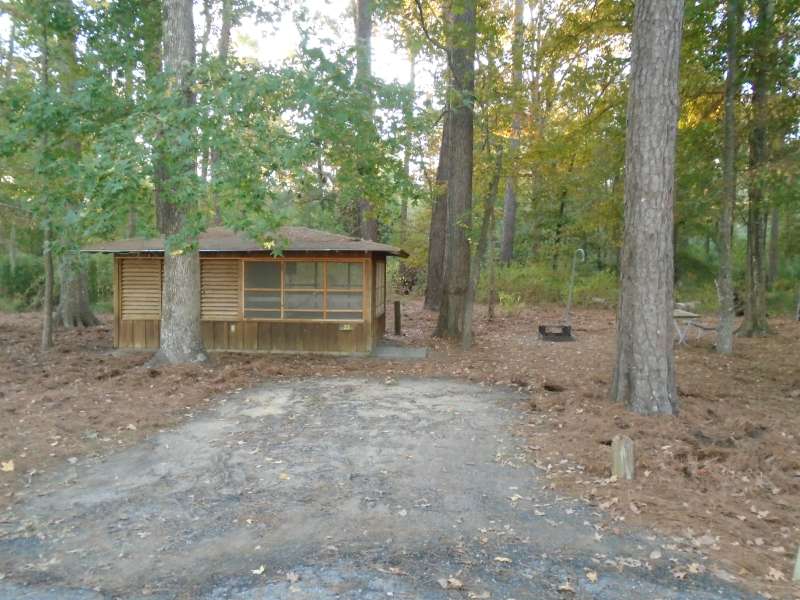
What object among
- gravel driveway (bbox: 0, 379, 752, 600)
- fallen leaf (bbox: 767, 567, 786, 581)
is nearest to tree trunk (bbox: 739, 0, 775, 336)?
gravel driveway (bbox: 0, 379, 752, 600)

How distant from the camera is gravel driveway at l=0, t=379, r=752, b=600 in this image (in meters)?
3.51

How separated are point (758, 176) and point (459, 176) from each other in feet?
17.6

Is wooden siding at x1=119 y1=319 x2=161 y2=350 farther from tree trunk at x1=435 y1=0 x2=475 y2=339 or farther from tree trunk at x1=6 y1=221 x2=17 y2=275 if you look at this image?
tree trunk at x1=6 y1=221 x2=17 y2=275

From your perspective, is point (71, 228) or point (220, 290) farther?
point (220, 290)

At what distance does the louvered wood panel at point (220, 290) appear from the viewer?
39.6 feet

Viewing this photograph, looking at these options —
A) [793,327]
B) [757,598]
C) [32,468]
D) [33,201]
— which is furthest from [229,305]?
[793,327]

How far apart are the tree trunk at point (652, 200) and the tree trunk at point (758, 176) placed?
4.71 metres

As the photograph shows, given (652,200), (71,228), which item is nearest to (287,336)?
(71,228)

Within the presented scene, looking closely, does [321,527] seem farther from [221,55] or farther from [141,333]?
[141,333]

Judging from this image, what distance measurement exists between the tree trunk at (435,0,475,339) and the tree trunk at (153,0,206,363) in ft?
15.1

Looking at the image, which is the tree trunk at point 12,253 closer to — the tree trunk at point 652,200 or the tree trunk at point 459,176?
the tree trunk at point 459,176

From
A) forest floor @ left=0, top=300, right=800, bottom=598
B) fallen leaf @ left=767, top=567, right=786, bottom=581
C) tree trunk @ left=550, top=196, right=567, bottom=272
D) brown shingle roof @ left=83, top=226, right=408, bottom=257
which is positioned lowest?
fallen leaf @ left=767, top=567, right=786, bottom=581

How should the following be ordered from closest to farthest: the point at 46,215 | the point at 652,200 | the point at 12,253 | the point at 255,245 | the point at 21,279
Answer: the point at 652,200, the point at 46,215, the point at 255,245, the point at 12,253, the point at 21,279

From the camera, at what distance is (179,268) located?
1009 cm
